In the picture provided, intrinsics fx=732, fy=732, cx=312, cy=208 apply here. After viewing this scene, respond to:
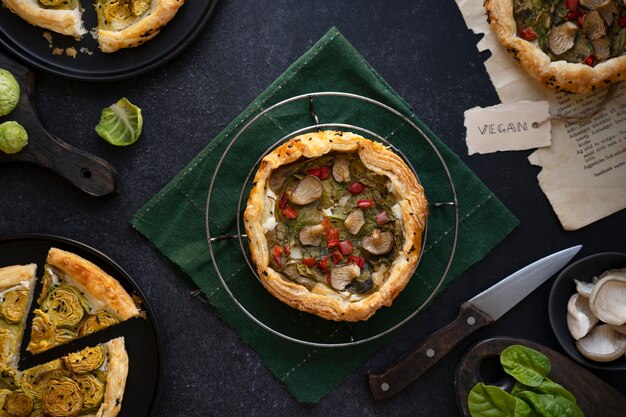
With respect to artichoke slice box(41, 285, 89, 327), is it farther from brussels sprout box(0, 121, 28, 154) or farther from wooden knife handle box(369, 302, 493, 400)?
wooden knife handle box(369, 302, 493, 400)

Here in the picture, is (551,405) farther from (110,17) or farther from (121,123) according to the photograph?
(110,17)

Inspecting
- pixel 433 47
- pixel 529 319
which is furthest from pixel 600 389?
pixel 433 47

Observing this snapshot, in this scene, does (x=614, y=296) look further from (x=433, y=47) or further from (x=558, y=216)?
(x=433, y=47)

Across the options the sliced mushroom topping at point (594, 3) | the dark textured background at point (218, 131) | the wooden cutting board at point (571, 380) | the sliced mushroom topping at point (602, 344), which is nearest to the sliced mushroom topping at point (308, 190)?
the dark textured background at point (218, 131)

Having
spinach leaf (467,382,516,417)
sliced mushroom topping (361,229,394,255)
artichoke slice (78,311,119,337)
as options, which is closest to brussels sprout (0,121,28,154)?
artichoke slice (78,311,119,337)

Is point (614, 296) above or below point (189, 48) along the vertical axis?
below

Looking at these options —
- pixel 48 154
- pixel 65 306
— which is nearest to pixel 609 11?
pixel 48 154
